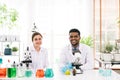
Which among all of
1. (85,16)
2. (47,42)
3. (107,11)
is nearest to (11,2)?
(47,42)

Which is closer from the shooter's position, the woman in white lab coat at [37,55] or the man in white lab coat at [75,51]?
the man in white lab coat at [75,51]

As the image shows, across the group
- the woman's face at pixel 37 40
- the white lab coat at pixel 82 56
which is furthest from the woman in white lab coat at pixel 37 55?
the white lab coat at pixel 82 56

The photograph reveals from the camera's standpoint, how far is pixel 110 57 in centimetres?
469

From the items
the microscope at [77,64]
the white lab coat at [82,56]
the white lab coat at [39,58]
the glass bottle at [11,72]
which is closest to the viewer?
the glass bottle at [11,72]

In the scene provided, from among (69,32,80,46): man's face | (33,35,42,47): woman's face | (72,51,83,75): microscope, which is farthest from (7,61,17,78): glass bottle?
(69,32,80,46): man's face

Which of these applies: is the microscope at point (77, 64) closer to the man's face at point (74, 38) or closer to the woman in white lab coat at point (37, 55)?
the man's face at point (74, 38)

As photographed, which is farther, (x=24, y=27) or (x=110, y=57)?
(x=24, y=27)

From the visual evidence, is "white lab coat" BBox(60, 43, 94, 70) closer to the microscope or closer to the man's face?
the man's face

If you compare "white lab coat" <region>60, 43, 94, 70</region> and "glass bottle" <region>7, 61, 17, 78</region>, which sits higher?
"white lab coat" <region>60, 43, 94, 70</region>

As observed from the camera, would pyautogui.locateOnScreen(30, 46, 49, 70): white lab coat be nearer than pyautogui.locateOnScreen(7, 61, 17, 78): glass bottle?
No

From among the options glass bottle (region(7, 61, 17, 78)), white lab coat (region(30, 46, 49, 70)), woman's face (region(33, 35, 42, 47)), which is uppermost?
woman's face (region(33, 35, 42, 47))

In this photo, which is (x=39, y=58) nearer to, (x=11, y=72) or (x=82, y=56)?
(x=82, y=56)

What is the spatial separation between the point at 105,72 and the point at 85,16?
3942 millimetres

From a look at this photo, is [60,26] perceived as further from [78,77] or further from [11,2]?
[78,77]
